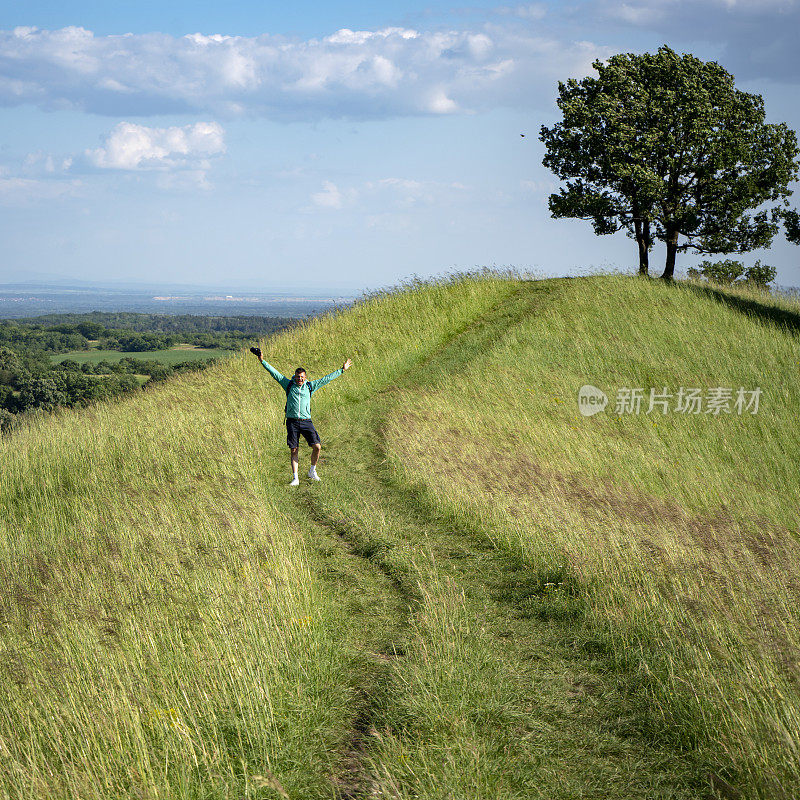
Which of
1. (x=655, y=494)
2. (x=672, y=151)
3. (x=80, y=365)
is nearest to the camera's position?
(x=655, y=494)

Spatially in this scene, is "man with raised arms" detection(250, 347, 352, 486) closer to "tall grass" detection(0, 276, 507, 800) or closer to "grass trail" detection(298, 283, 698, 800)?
"tall grass" detection(0, 276, 507, 800)

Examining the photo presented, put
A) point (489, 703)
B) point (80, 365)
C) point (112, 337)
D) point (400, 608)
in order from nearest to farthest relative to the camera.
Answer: point (489, 703), point (400, 608), point (80, 365), point (112, 337)

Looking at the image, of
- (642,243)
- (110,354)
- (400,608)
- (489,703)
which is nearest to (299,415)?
(400,608)

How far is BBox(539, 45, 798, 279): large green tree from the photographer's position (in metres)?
29.0

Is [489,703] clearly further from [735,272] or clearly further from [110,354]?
[110,354]

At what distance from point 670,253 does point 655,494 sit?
22849 millimetres

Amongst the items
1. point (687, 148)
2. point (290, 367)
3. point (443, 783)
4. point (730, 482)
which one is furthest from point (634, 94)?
point (443, 783)

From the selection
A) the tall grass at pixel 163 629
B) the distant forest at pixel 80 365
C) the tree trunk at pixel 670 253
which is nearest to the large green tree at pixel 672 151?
the tree trunk at pixel 670 253

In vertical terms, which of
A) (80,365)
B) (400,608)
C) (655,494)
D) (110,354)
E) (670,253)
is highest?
(670,253)

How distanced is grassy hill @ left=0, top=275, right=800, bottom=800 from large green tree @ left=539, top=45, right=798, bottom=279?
17.3m

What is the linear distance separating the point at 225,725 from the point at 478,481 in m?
6.56

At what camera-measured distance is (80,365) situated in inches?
1927

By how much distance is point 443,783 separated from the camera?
4.13 m

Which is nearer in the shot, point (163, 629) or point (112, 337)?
point (163, 629)
